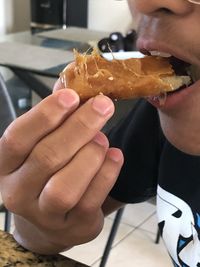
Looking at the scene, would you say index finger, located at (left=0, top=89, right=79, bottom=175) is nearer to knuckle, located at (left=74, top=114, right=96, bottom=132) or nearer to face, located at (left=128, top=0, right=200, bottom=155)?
knuckle, located at (left=74, top=114, right=96, bottom=132)

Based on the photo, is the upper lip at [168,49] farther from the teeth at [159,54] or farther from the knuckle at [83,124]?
the knuckle at [83,124]

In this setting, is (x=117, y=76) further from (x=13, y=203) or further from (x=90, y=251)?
(x=90, y=251)

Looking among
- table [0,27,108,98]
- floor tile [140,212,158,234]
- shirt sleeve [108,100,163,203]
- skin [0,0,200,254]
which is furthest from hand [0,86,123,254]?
floor tile [140,212,158,234]

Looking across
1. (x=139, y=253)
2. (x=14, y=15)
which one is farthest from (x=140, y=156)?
(x=14, y=15)

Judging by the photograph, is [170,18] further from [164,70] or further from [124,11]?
[124,11]

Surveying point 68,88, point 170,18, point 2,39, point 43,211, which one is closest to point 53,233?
point 43,211

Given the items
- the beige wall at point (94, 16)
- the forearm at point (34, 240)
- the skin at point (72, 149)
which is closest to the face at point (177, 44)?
the skin at point (72, 149)
